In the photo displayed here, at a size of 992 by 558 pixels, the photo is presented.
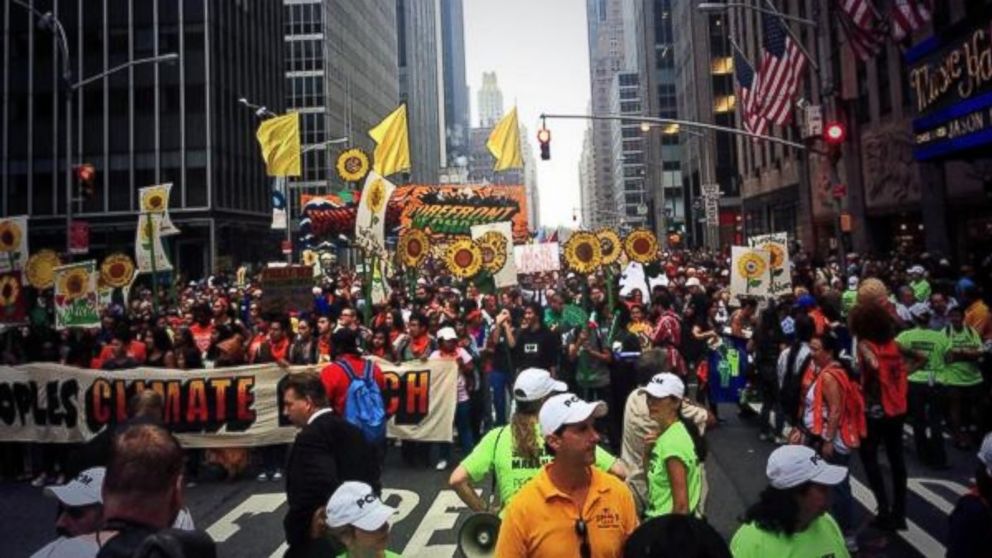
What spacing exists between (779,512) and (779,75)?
1731 cm

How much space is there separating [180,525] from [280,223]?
27658 mm

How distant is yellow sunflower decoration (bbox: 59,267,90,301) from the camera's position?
14680 mm

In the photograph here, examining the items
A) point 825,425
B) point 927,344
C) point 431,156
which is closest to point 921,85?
point 927,344

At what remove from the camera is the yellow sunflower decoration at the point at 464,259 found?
1719cm

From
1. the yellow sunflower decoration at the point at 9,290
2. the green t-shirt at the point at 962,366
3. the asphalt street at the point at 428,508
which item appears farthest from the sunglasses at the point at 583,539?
the yellow sunflower decoration at the point at 9,290

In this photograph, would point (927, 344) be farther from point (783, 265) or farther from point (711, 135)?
point (711, 135)

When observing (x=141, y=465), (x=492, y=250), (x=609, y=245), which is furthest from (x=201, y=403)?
(x=609, y=245)

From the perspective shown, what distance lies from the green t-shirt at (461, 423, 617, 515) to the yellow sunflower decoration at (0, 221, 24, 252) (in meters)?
14.2

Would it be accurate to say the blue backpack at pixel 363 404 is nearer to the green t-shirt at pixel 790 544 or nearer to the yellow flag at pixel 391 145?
the green t-shirt at pixel 790 544

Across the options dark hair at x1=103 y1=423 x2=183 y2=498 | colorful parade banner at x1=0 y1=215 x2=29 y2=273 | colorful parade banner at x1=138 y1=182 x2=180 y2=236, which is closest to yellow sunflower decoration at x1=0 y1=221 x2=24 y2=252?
colorful parade banner at x1=0 y1=215 x2=29 y2=273

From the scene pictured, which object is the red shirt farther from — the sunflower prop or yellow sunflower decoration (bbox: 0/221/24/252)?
yellow sunflower decoration (bbox: 0/221/24/252)

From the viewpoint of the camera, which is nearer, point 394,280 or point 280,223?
point 394,280

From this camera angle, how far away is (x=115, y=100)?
5072 centimetres

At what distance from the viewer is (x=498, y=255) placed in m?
17.9
